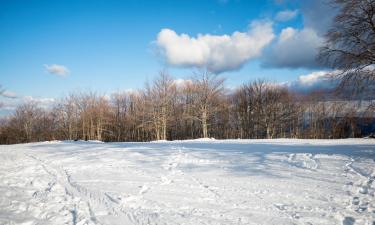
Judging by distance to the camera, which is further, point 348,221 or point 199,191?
point 199,191

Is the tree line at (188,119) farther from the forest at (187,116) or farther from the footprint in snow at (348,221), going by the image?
the footprint in snow at (348,221)

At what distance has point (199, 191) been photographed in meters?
6.74

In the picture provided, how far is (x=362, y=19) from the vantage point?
1123 cm

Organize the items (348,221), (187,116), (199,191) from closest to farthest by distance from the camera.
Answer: (348,221)
(199,191)
(187,116)

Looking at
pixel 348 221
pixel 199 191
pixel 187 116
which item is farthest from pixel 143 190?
pixel 187 116

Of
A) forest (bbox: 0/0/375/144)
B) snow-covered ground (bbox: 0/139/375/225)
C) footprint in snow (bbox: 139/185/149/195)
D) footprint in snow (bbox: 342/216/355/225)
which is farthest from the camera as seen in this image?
forest (bbox: 0/0/375/144)

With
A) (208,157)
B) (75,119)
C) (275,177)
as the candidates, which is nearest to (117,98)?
(75,119)

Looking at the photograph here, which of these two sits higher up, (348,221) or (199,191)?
(199,191)

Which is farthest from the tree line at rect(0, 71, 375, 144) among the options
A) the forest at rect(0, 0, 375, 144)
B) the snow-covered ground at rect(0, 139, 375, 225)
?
the snow-covered ground at rect(0, 139, 375, 225)

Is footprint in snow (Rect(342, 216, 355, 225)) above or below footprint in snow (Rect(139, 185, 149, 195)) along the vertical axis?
below

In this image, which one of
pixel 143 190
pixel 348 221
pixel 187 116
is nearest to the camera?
pixel 348 221

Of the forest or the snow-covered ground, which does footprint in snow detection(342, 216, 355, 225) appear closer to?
the snow-covered ground

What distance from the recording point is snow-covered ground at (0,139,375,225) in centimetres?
517

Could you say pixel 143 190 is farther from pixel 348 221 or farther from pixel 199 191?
pixel 348 221
